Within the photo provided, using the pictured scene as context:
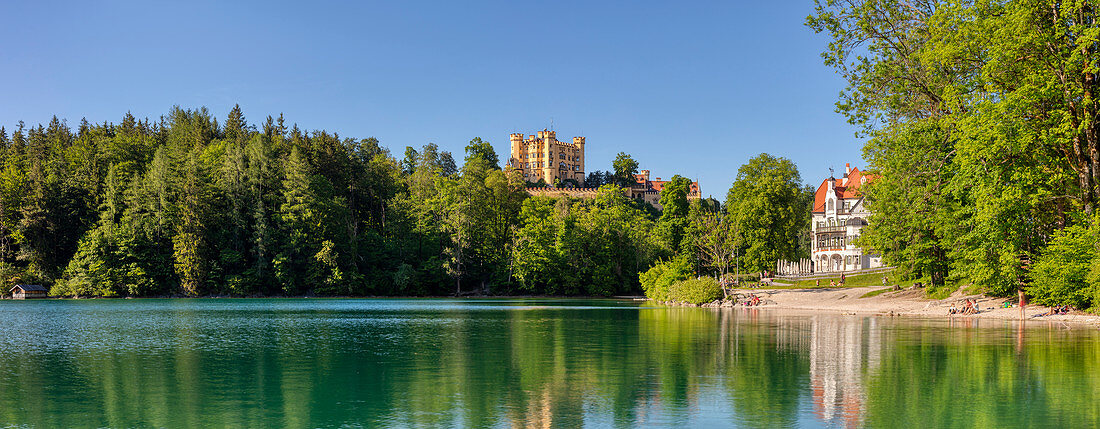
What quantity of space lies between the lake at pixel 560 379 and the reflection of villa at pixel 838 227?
56.9 meters

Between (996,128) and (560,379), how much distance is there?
22.9 meters

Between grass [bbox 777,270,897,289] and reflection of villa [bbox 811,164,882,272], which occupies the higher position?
reflection of villa [bbox 811,164,882,272]

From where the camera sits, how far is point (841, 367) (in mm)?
19359

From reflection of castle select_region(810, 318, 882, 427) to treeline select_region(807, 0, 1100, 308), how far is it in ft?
25.6

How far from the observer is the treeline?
3294 cm

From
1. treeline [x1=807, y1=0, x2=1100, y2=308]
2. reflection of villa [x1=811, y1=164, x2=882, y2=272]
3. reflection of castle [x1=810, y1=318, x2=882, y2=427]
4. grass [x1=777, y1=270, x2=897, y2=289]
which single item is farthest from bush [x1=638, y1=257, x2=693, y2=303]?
reflection of castle [x1=810, y1=318, x2=882, y2=427]

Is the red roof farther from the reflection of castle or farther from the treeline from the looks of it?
the reflection of castle

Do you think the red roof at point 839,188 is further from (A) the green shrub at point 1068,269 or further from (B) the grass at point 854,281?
(A) the green shrub at point 1068,269

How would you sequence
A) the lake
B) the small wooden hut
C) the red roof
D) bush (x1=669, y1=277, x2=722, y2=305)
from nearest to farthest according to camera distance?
the lake, bush (x1=669, y1=277, x2=722, y2=305), the small wooden hut, the red roof

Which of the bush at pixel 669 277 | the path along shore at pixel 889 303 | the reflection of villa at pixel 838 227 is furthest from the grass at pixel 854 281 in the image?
the reflection of villa at pixel 838 227

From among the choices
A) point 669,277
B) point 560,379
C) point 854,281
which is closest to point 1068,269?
point 560,379

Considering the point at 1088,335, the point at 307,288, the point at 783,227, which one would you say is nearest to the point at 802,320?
the point at 1088,335

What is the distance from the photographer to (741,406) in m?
14.0

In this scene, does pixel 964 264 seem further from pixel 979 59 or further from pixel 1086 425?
pixel 1086 425
